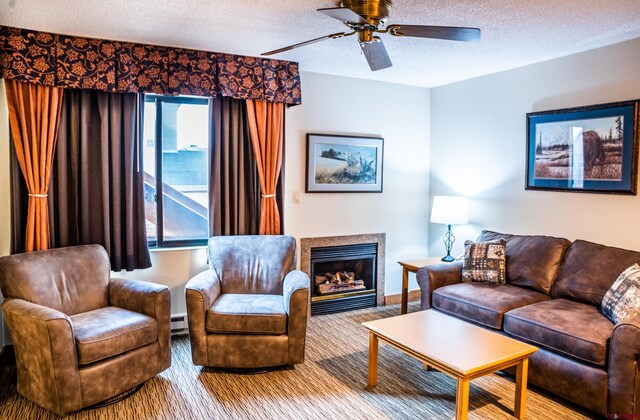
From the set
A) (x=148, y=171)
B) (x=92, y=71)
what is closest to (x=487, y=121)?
(x=148, y=171)

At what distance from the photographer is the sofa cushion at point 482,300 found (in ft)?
10.9

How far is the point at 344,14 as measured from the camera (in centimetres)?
238

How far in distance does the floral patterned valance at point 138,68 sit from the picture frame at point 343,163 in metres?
0.58

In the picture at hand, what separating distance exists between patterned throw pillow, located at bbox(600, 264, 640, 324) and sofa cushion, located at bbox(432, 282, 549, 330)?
0.54 meters

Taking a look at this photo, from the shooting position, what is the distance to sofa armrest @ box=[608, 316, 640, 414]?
8.17 feet

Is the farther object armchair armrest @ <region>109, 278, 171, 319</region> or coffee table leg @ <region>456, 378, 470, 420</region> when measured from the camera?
armchair armrest @ <region>109, 278, 171, 319</region>

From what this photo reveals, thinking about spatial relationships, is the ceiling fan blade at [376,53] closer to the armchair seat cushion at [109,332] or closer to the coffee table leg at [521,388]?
the coffee table leg at [521,388]

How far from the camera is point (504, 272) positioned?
A: 3.88 m

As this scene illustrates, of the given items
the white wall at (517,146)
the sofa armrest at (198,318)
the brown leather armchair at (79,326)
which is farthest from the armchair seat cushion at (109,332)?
the white wall at (517,146)

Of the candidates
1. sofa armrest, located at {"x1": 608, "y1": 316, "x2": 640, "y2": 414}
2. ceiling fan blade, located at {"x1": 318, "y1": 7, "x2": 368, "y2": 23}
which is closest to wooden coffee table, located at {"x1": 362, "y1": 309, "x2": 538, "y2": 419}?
sofa armrest, located at {"x1": 608, "y1": 316, "x2": 640, "y2": 414}

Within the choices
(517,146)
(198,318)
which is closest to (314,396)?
(198,318)

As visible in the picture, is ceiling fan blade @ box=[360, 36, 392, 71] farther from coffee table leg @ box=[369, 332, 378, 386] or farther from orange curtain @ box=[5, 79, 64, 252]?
orange curtain @ box=[5, 79, 64, 252]

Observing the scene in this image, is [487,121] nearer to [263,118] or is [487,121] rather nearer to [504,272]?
[504,272]

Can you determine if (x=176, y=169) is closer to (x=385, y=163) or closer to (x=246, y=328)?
(x=246, y=328)
